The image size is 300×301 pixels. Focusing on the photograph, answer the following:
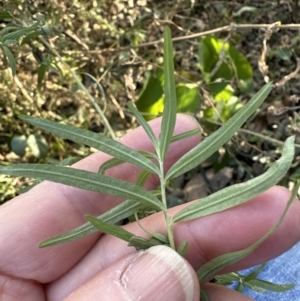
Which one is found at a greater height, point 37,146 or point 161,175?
point 161,175

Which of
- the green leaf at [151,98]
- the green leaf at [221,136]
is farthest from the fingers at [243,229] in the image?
the green leaf at [151,98]

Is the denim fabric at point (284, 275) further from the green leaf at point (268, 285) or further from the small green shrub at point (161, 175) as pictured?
the small green shrub at point (161, 175)

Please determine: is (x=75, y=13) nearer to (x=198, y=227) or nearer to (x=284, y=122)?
(x=284, y=122)

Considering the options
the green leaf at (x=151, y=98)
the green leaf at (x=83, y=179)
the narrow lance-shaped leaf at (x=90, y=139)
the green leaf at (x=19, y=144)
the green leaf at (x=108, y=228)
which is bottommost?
the green leaf at (x=19, y=144)

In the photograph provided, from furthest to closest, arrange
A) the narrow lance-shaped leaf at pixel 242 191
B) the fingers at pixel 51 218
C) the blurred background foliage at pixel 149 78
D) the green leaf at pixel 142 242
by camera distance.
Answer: the blurred background foliage at pixel 149 78 < the fingers at pixel 51 218 < the green leaf at pixel 142 242 < the narrow lance-shaped leaf at pixel 242 191

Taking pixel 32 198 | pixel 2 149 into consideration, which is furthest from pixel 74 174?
pixel 2 149

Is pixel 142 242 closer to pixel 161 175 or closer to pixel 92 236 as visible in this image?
pixel 161 175

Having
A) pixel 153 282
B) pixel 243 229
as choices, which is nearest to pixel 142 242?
pixel 153 282
